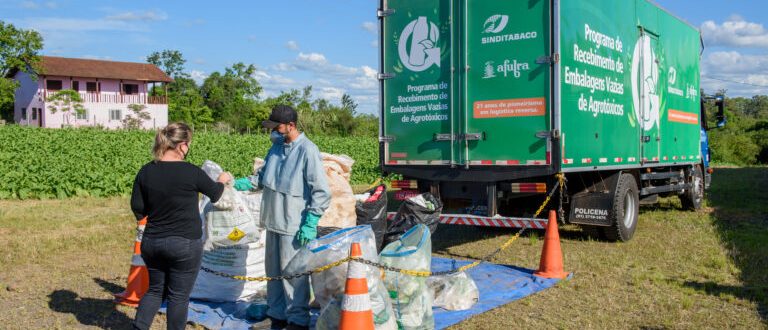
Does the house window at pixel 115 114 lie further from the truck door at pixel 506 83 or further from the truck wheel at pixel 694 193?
the truck door at pixel 506 83

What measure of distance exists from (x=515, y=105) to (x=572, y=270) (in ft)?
6.75

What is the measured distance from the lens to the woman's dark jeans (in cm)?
425

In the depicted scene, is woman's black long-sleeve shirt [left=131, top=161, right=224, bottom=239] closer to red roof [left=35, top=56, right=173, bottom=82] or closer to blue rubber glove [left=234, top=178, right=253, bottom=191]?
blue rubber glove [left=234, top=178, right=253, bottom=191]

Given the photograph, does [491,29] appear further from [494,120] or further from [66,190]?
[66,190]

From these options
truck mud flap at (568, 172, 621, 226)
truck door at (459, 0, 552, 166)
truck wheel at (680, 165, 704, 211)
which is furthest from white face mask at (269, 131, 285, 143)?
truck wheel at (680, 165, 704, 211)

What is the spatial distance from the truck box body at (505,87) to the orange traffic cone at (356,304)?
4.12 metres

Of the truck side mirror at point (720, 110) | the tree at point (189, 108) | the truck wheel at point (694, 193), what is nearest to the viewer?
the truck wheel at point (694, 193)

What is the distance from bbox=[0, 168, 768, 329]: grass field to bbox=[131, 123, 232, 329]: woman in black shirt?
1.17 meters

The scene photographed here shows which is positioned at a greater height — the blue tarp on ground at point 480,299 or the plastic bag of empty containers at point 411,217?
the plastic bag of empty containers at point 411,217

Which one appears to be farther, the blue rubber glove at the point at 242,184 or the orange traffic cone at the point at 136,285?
the orange traffic cone at the point at 136,285

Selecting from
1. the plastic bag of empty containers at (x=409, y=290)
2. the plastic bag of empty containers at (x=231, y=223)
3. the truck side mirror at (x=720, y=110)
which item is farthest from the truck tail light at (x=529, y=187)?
the truck side mirror at (x=720, y=110)

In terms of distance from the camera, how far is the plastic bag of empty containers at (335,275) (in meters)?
4.64

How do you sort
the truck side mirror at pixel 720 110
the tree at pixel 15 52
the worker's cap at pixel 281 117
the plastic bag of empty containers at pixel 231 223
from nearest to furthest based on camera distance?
the worker's cap at pixel 281 117 < the plastic bag of empty containers at pixel 231 223 < the truck side mirror at pixel 720 110 < the tree at pixel 15 52

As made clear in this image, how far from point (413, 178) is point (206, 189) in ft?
16.2
